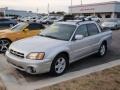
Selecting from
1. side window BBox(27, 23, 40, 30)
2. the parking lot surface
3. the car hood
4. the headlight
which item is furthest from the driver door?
side window BBox(27, 23, 40, 30)

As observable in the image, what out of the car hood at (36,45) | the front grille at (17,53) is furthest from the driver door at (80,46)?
the front grille at (17,53)

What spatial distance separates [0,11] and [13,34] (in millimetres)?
84271

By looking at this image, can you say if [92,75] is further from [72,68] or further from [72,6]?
[72,6]

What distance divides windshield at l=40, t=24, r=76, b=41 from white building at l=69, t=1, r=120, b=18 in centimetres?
6141

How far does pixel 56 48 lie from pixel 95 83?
1.58 metres

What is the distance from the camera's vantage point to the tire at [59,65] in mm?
6934

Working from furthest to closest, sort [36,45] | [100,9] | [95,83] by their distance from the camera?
1. [100,9]
2. [36,45]
3. [95,83]

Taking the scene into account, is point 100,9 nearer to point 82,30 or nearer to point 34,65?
point 82,30

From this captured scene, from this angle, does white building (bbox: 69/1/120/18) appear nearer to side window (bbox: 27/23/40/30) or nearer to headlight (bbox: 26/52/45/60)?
side window (bbox: 27/23/40/30)

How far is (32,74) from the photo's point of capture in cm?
708

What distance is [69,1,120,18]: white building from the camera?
67.8 meters

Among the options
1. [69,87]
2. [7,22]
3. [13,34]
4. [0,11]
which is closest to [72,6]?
[0,11]

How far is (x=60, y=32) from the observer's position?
8133mm

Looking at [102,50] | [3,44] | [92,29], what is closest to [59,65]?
[92,29]
